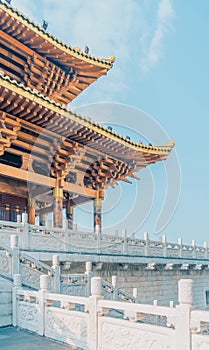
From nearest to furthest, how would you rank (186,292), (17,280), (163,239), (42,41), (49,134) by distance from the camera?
(186,292) < (17,280) < (49,134) < (42,41) < (163,239)

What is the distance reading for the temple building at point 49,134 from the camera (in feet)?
37.1

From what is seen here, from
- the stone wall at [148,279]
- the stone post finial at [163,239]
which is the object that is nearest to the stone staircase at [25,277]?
the stone wall at [148,279]

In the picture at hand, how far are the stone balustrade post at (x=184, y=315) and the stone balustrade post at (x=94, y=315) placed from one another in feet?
5.05

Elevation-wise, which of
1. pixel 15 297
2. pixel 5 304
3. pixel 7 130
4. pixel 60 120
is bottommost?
pixel 5 304

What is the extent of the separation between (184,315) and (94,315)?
1.72m

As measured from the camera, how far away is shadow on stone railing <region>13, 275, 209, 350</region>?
4.08m

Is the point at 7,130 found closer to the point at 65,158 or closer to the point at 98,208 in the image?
the point at 65,158

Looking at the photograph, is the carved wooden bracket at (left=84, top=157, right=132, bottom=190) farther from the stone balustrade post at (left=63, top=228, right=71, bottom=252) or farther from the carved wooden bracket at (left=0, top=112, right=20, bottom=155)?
the stone balustrade post at (left=63, top=228, right=71, bottom=252)

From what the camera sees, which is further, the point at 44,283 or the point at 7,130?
the point at 7,130

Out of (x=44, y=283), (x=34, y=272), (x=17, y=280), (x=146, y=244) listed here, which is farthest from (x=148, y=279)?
(x=44, y=283)

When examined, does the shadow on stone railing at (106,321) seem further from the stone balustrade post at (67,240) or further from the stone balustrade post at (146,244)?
the stone balustrade post at (146,244)

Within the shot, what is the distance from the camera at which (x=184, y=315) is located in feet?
13.5

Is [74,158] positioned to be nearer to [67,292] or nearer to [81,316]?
[67,292]

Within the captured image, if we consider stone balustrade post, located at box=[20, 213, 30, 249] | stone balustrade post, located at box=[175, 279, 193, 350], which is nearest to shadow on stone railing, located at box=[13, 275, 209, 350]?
stone balustrade post, located at box=[175, 279, 193, 350]
